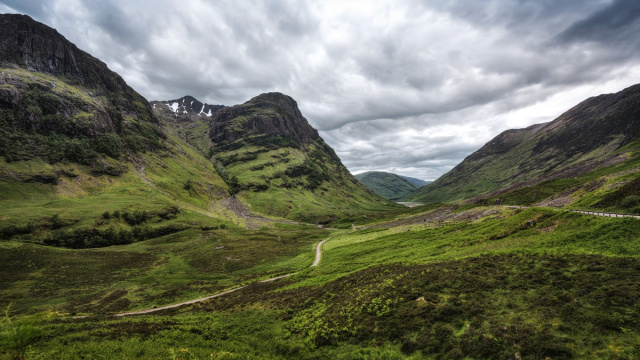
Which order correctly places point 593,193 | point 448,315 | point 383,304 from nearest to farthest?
point 448,315 → point 383,304 → point 593,193

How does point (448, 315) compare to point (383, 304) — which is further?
point (383, 304)

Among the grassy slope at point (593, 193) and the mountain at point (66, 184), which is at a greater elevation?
the mountain at point (66, 184)

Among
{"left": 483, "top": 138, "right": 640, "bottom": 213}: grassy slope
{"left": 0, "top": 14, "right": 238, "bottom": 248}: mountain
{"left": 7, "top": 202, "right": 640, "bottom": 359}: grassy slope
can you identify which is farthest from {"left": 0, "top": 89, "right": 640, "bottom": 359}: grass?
{"left": 0, "top": 14, "right": 238, "bottom": 248}: mountain

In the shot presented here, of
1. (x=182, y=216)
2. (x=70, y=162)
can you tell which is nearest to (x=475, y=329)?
(x=182, y=216)

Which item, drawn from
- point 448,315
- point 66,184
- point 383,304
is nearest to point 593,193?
point 448,315

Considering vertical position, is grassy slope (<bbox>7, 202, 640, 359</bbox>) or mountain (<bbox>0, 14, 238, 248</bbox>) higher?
mountain (<bbox>0, 14, 238, 248</bbox>)

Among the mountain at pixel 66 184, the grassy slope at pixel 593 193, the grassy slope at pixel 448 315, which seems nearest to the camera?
the grassy slope at pixel 448 315

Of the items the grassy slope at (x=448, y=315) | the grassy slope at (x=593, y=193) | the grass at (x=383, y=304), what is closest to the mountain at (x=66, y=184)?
the grass at (x=383, y=304)

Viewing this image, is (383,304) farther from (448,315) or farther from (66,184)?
(66,184)

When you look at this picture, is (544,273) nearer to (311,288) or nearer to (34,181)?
(311,288)

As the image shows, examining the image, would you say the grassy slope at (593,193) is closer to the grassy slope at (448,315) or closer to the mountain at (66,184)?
the grassy slope at (448,315)

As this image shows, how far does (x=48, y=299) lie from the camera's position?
156ft

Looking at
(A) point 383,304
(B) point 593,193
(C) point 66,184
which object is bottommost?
(A) point 383,304

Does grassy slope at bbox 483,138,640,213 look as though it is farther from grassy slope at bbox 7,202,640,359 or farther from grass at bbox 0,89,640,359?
grassy slope at bbox 7,202,640,359
